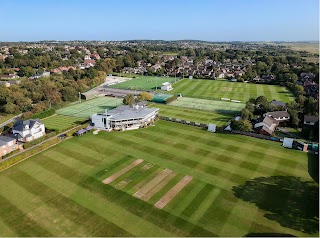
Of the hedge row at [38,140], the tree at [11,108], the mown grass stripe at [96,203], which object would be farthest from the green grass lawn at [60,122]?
the mown grass stripe at [96,203]

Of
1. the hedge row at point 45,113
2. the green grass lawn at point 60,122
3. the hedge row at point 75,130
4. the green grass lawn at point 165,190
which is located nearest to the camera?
the green grass lawn at point 165,190

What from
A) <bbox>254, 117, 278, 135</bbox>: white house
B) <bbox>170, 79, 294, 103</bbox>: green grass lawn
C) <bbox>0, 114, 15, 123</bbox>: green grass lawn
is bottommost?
<bbox>0, 114, 15, 123</bbox>: green grass lawn

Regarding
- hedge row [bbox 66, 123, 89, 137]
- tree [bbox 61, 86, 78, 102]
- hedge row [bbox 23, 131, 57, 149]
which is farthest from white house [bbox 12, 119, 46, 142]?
tree [bbox 61, 86, 78, 102]

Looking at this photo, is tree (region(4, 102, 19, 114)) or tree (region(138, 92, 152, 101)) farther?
tree (region(138, 92, 152, 101))

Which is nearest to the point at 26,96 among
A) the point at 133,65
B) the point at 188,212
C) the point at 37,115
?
the point at 37,115

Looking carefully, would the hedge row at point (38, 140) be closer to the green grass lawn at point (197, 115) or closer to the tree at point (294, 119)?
the green grass lawn at point (197, 115)

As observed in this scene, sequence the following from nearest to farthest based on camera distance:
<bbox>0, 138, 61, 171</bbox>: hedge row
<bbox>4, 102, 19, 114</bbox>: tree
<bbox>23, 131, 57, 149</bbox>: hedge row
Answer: <bbox>0, 138, 61, 171</bbox>: hedge row, <bbox>23, 131, 57, 149</bbox>: hedge row, <bbox>4, 102, 19, 114</bbox>: tree

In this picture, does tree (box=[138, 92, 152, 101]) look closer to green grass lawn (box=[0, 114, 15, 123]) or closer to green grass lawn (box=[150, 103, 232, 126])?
green grass lawn (box=[150, 103, 232, 126])

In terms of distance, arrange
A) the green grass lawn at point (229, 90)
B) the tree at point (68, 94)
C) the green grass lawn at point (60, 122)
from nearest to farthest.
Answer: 1. the green grass lawn at point (60, 122)
2. the tree at point (68, 94)
3. the green grass lawn at point (229, 90)
